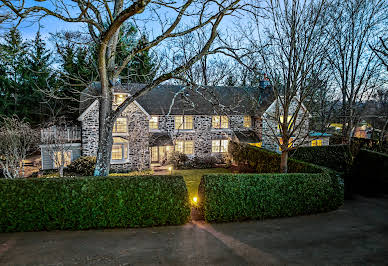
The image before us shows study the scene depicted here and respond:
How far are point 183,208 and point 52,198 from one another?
3.89m

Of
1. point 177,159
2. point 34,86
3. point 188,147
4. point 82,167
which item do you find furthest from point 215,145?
point 34,86

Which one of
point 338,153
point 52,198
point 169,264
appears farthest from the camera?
point 338,153

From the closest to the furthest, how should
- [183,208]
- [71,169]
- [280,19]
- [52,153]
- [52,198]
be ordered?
[52,198], [183,208], [280,19], [52,153], [71,169]

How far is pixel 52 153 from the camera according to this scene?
43.3 feet

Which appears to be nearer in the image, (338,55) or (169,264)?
(169,264)

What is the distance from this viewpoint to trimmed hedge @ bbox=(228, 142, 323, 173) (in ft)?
34.7

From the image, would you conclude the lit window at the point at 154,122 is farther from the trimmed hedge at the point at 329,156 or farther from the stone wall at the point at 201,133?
the trimmed hedge at the point at 329,156

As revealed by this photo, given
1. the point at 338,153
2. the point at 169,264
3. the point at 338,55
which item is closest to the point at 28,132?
the point at 169,264

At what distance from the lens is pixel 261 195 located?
7.71 meters

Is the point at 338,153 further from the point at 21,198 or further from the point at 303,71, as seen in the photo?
the point at 21,198

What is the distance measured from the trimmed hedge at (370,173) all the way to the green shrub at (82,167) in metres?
15.6

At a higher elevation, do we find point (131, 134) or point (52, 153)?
point (131, 134)

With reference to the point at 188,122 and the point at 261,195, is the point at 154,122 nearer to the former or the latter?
the point at 188,122

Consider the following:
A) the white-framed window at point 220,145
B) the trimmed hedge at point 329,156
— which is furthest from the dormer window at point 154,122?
the trimmed hedge at point 329,156
